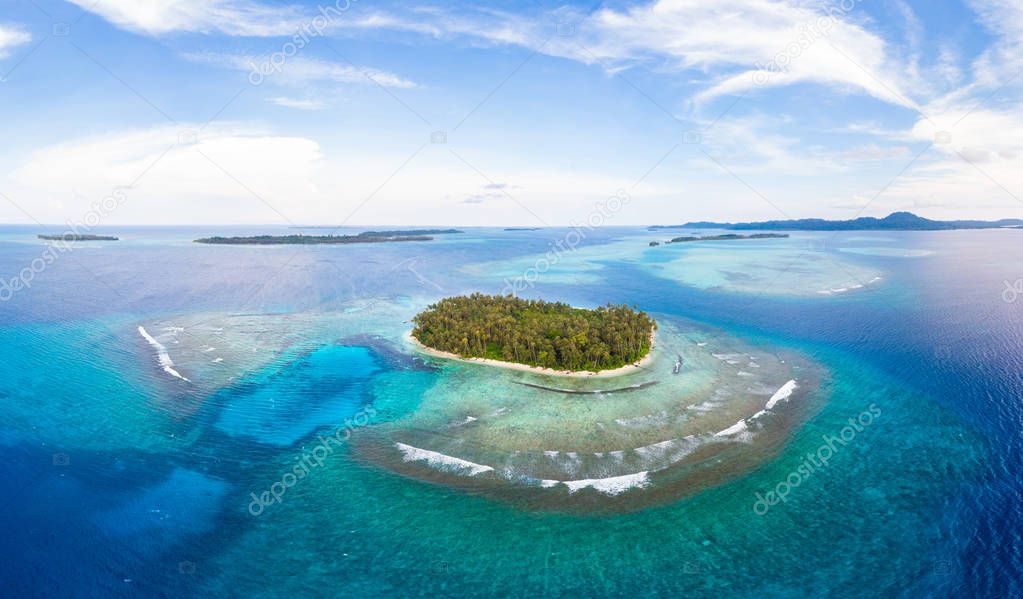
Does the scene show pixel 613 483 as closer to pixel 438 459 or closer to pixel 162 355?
pixel 438 459

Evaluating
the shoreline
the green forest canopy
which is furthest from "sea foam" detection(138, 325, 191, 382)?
the green forest canopy

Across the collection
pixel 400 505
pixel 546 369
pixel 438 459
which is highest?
pixel 546 369

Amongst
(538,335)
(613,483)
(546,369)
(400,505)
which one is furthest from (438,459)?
(538,335)

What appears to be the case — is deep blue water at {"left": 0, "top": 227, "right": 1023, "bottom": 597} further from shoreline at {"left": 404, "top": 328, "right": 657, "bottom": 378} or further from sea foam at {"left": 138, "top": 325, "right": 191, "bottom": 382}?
shoreline at {"left": 404, "top": 328, "right": 657, "bottom": 378}

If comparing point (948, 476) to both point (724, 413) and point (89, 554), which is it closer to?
point (724, 413)

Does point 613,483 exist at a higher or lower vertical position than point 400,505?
higher
